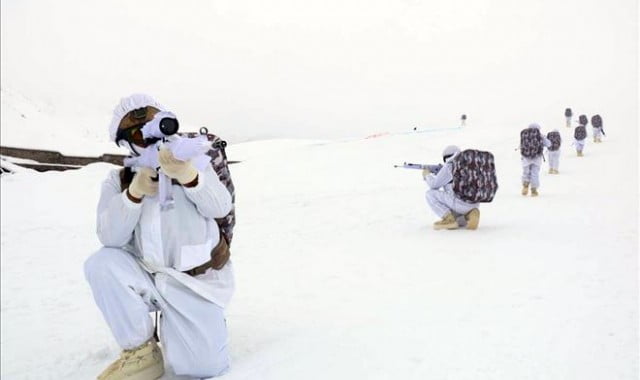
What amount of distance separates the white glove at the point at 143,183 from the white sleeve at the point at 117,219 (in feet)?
0.15

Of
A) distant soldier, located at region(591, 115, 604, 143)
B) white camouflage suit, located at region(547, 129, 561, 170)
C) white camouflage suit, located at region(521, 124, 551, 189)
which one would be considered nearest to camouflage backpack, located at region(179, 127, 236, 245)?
white camouflage suit, located at region(521, 124, 551, 189)

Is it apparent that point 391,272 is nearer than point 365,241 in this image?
Yes

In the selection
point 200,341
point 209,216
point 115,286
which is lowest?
point 200,341

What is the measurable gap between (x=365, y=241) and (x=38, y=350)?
345 cm

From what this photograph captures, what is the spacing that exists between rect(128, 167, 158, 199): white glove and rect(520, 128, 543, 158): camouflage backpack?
27.7 ft

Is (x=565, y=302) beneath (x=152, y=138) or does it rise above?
beneath

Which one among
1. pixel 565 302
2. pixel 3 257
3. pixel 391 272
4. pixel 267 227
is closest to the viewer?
pixel 565 302

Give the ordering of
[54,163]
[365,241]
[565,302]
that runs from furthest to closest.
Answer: [54,163]
[365,241]
[565,302]

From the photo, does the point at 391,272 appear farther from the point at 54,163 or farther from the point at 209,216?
the point at 54,163

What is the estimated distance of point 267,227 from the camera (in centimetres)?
776

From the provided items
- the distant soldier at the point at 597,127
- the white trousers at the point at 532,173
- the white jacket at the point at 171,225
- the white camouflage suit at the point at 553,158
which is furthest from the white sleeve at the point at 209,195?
the distant soldier at the point at 597,127

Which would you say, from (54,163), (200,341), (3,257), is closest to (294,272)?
(200,341)

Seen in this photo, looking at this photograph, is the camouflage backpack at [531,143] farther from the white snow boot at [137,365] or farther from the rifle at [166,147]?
the white snow boot at [137,365]

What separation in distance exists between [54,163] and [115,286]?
1529 centimetres
